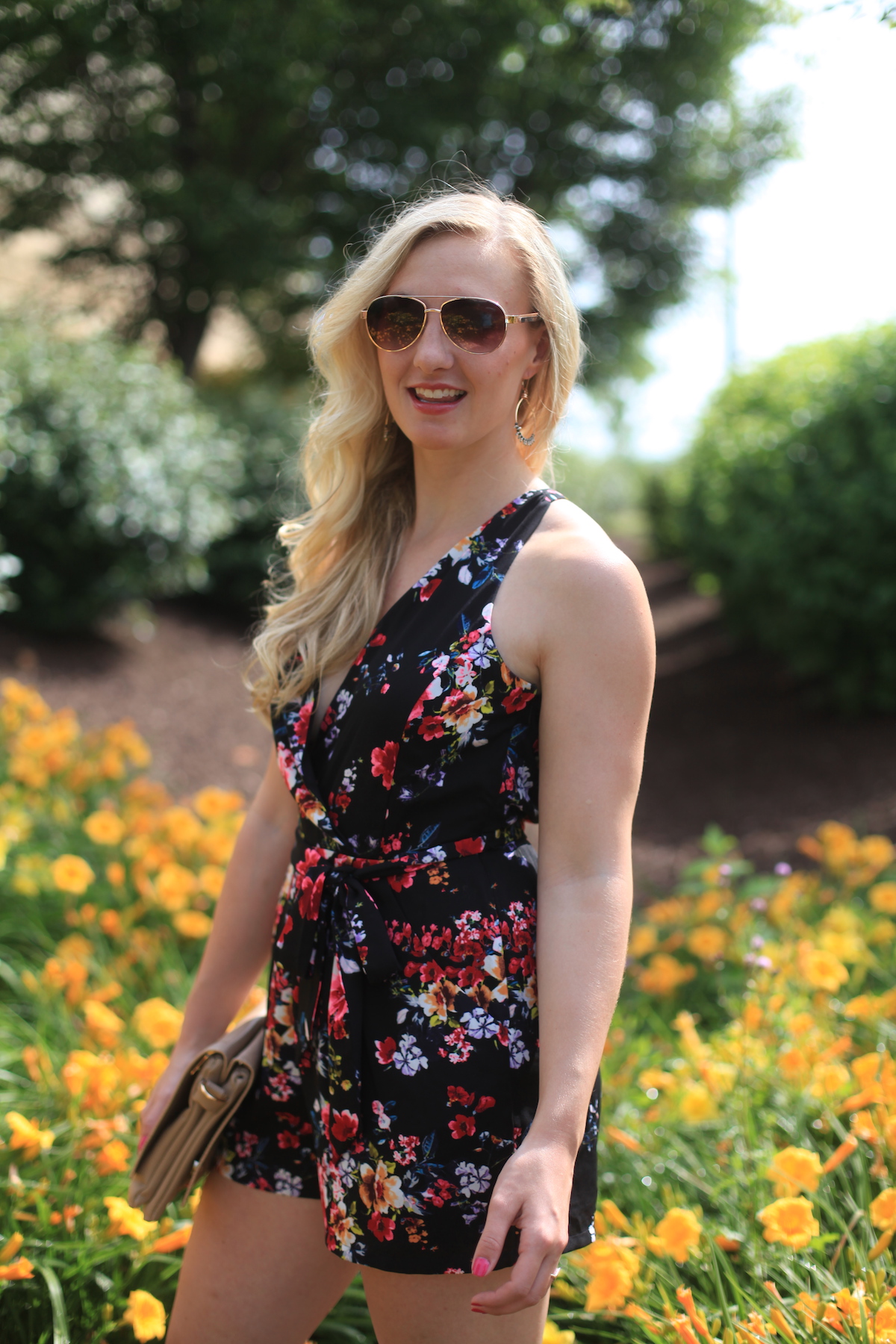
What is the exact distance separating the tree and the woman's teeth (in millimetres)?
7758

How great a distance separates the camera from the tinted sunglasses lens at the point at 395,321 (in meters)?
1.46

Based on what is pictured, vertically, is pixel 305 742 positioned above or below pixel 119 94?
below

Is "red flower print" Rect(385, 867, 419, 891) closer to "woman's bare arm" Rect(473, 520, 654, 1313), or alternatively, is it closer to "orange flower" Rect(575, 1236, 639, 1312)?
"woman's bare arm" Rect(473, 520, 654, 1313)

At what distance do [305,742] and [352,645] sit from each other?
17 centimetres

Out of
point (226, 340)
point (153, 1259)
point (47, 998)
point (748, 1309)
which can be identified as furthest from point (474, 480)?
point (226, 340)

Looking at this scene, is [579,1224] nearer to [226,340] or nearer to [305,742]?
[305,742]

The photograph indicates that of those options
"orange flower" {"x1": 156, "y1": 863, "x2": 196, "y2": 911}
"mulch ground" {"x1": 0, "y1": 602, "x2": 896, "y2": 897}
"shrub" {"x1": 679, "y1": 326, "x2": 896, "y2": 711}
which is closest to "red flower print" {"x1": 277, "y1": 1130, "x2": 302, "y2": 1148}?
"orange flower" {"x1": 156, "y1": 863, "x2": 196, "y2": 911}

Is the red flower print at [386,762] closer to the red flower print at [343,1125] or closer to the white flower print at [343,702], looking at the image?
the white flower print at [343,702]

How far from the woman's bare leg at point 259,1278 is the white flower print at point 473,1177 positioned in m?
0.33

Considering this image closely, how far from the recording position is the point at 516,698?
1.34m

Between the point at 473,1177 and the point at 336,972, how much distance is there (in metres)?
0.33

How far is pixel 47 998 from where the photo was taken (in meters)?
2.69

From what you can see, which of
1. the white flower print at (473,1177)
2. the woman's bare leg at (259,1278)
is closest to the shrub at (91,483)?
the woman's bare leg at (259,1278)

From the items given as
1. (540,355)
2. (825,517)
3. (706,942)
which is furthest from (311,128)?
(540,355)
